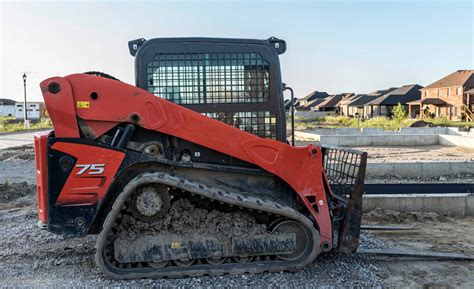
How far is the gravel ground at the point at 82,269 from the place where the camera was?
416 cm

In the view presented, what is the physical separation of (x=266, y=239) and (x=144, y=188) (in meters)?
1.39

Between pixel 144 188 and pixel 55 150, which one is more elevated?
pixel 55 150

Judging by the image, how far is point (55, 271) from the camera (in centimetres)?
453

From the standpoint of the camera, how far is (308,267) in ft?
15.0

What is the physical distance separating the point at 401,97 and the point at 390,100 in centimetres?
394

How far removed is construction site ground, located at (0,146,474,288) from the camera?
4207mm

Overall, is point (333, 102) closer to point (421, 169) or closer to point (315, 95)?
point (315, 95)

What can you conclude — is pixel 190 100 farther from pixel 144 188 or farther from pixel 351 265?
pixel 351 265

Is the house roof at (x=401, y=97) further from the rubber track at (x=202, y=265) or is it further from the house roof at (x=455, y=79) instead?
the rubber track at (x=202, y=265)

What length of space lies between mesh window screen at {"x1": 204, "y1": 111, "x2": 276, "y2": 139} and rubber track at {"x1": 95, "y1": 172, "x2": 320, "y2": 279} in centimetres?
121

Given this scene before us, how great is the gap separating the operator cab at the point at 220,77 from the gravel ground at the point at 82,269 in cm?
178

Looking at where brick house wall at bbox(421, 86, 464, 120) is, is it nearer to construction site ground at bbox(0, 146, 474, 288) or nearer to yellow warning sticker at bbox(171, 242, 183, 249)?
construction site ground at bbox(0, 146, 474, 288)

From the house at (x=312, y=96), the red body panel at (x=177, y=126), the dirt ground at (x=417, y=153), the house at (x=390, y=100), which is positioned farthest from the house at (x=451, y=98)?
the house at (x=312, y=96)

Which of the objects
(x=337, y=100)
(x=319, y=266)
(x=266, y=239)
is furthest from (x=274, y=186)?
(x=337, y=100)
